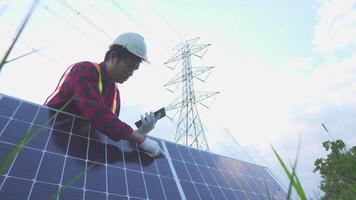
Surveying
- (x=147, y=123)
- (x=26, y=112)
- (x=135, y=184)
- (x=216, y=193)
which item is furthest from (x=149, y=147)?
(x=26, y=112)

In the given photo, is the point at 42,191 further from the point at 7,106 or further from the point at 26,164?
the point at 7,106

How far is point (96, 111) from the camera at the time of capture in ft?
14.2

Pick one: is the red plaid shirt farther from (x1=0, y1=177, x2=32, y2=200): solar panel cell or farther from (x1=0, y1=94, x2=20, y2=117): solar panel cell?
(x1=0, y1=177, x2=32, y2=200): solar panel cell

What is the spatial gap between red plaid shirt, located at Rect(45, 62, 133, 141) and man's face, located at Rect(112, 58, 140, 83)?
0.16 meters

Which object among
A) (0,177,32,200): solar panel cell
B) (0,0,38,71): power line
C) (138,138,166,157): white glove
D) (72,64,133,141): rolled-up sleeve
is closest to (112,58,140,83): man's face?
(72,64,133,141): rolled-up sleeve

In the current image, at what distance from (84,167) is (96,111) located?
2.41ft

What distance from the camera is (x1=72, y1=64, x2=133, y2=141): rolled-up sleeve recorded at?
4.33 metres

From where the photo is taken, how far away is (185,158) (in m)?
6.24

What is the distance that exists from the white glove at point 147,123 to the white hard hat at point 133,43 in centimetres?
101

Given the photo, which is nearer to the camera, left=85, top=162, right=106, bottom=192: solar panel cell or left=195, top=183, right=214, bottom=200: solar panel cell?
left=85, top=162, right=106, bottom=192: solar panel cell

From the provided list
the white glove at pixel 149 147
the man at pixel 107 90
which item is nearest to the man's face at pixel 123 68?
the man at pixel 107 90

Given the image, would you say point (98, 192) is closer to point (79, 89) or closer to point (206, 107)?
point (79, 89)

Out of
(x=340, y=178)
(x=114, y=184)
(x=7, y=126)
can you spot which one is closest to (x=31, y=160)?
(x=7, y=126)

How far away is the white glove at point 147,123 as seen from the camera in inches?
228
